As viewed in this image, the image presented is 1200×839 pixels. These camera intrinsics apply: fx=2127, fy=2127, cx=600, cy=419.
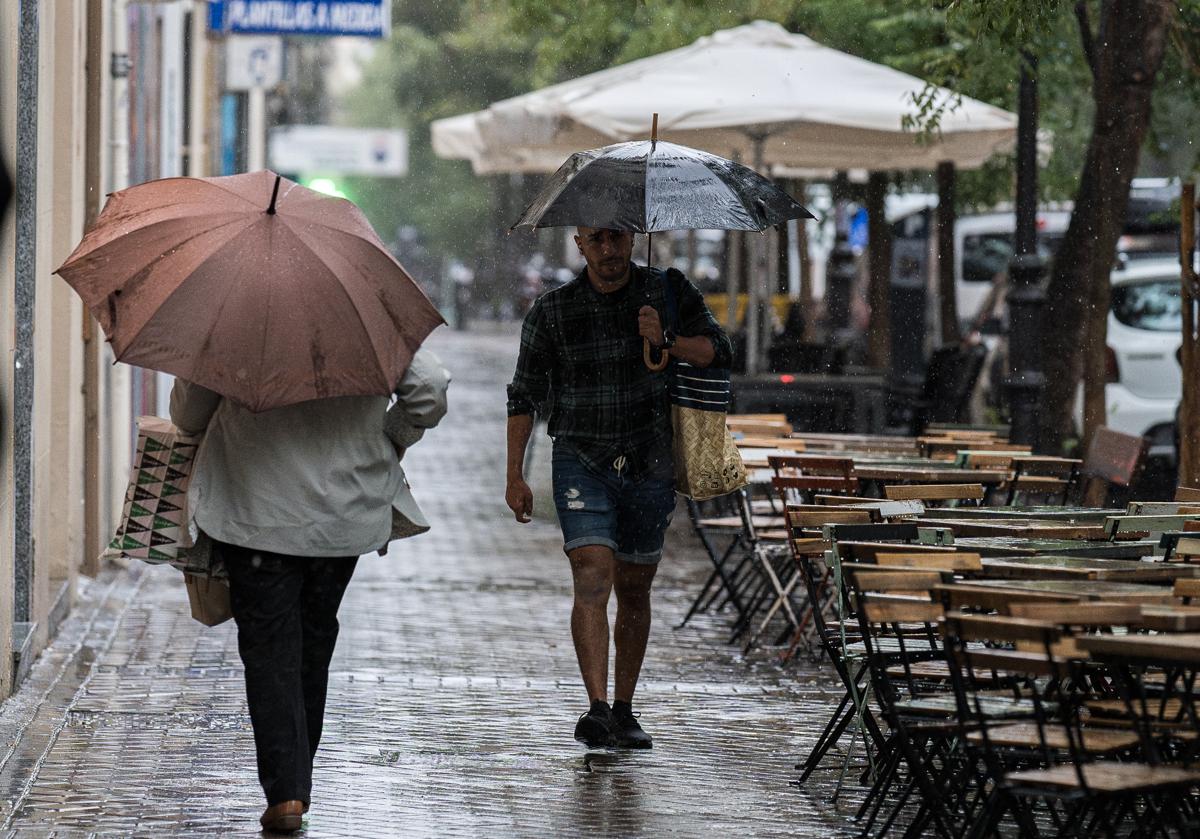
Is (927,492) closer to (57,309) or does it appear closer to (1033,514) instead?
(1033,514)

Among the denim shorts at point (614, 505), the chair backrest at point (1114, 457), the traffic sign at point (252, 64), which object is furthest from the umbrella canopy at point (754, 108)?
the traffic sign at point (252, 64)

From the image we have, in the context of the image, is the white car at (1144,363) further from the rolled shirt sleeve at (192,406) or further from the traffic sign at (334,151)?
the traffic sign at (334,151)

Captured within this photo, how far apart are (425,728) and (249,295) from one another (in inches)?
98.8

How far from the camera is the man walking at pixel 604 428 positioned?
742cm

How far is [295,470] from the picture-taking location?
6008 millimetres

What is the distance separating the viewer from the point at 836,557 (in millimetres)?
6238

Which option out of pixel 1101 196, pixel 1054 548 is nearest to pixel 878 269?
pixel 1101 196

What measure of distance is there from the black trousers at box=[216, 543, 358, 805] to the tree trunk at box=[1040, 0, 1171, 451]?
283 inches

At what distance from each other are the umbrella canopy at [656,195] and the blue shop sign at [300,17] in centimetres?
973

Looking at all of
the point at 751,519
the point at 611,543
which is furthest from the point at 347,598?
the point at 611,543

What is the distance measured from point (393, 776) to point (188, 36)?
1247cm

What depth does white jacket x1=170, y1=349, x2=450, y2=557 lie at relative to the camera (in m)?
5.95

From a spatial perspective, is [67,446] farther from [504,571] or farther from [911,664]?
[911,664]

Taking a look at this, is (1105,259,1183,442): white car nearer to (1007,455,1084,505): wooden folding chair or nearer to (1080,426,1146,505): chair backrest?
A: (1080,426,1146,505): chair backrest
